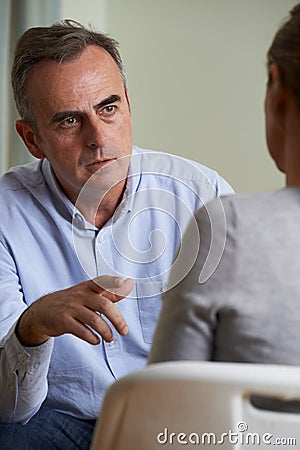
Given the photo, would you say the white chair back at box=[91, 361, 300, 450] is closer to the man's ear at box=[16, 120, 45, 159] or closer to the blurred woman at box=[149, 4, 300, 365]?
the blurred woman at box=[149, 4, 300, 365]

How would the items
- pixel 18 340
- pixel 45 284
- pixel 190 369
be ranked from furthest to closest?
pixel 45 284 < pixel 18 340 < pixel 190 369

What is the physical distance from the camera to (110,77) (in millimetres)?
1831

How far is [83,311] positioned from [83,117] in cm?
61

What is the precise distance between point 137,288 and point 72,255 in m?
0.16

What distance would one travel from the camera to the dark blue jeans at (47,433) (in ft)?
5.12

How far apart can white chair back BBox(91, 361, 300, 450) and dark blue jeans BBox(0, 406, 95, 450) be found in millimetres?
783

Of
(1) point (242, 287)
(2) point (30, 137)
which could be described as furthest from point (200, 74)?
(1) point (242, 287)

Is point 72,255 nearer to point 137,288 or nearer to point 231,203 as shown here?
point 137,288

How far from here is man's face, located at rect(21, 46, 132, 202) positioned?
1.77m

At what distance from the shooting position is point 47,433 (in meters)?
1.59

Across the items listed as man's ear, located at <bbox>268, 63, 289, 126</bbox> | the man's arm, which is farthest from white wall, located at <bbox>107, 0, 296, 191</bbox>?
man's ear, located at <bbox>268, 63, 289, 126</bbox>

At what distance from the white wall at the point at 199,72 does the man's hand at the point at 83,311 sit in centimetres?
203

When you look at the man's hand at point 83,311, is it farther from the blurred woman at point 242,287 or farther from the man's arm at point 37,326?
the blurred woman at point 242,287

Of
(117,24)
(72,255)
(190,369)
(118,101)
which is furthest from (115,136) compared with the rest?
(117,24)
